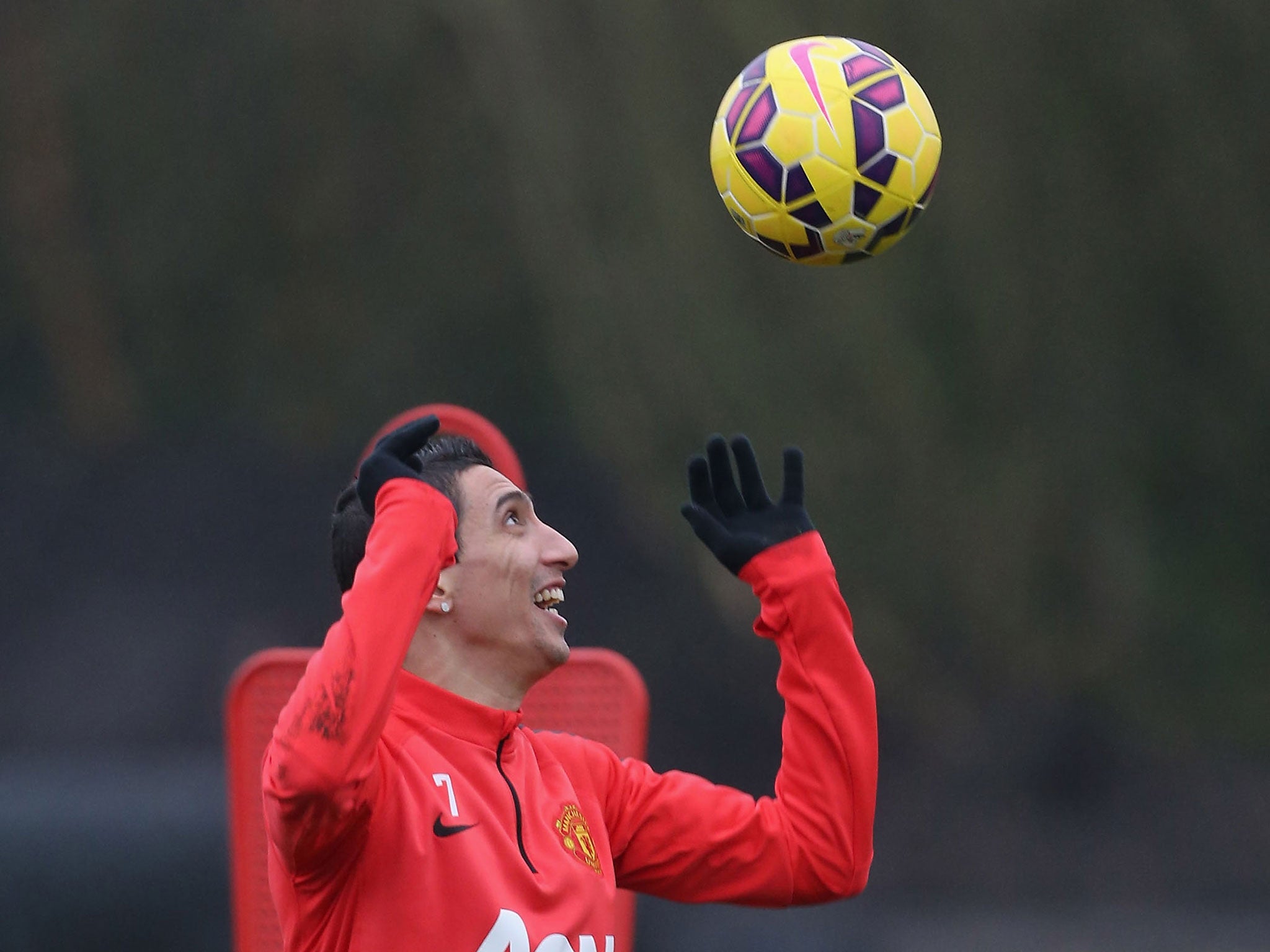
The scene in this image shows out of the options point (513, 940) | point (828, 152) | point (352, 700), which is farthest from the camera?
point (828, 152)

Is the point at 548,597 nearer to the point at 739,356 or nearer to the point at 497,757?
the point at 497,757

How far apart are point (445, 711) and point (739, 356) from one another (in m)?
2.46

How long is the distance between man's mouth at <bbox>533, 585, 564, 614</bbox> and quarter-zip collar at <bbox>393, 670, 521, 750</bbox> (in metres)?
0.17

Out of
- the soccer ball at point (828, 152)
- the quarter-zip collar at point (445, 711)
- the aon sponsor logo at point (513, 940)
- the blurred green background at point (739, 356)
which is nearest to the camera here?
the aon sponsor logo at point (513, 940)

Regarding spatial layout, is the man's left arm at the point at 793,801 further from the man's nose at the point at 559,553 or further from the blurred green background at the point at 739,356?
the blurred green background at the point at 739,356

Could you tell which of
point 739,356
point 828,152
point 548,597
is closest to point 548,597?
point 548,597

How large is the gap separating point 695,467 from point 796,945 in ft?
7.77

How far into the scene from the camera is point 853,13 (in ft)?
14.3

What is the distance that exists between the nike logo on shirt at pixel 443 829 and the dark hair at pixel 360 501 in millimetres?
426

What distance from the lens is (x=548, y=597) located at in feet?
7.00

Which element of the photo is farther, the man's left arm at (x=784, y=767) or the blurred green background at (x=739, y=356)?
the blurred green background at (x=739, y=356)

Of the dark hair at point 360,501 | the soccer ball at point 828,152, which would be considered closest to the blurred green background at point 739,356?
the soccer ball at point 828,152

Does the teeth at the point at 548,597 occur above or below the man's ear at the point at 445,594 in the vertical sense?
below

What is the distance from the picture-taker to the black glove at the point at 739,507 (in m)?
2.14
